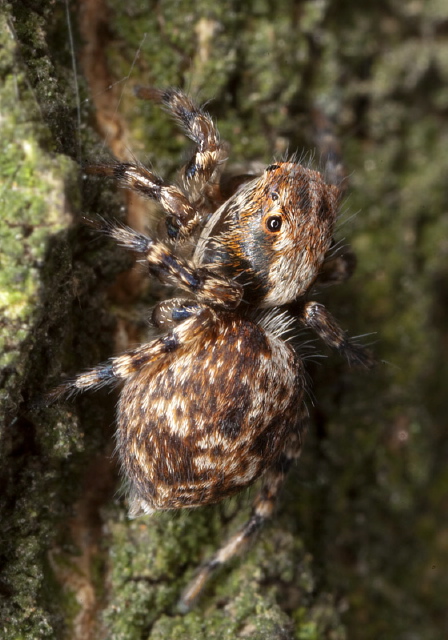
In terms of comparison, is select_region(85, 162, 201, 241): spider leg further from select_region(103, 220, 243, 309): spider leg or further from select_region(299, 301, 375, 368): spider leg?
select_region(299, 301, 375, 368): spider leg

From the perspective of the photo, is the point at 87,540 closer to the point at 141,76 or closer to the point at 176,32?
the point at 141,76

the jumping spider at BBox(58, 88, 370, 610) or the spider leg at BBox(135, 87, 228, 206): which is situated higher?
the spider leg at BBox(135, 87, 228, 206)

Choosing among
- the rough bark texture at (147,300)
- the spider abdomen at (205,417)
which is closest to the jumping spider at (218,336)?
the spider abdomen at (205,417)

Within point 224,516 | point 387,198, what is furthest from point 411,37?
point 224,516

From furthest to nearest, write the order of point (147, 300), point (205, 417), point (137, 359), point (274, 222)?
point (147, 300) → point (274, 222) → point (137, 359) → point (205, 417)

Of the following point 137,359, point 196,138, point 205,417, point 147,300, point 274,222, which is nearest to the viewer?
point 205,417

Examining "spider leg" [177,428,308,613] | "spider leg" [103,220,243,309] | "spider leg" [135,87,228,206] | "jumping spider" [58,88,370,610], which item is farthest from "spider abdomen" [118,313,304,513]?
"spider leg" [135,87,228,206]

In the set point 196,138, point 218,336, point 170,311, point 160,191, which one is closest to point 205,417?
point 218,336

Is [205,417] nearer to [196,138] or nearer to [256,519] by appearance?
[256,519]
